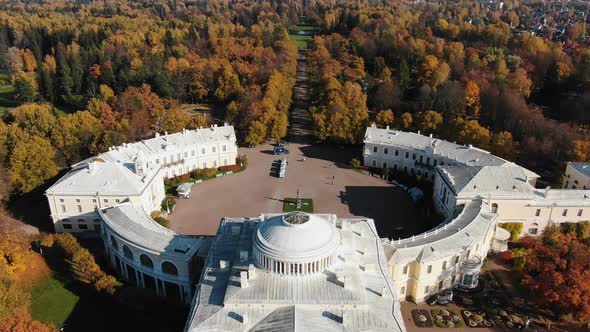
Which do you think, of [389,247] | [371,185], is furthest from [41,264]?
[371,185]

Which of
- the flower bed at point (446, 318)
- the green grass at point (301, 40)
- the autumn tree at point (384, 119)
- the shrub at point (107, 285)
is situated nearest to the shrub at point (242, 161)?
the autumn tree at point (384, 119)

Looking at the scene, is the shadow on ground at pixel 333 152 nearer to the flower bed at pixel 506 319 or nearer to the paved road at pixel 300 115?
the paved road at pixel 300 115

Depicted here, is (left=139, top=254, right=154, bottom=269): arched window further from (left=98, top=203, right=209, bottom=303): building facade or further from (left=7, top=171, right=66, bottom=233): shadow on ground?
(left=7, top=171, right=66, bottom=233): shadow on ground

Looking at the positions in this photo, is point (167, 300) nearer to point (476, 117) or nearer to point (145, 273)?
point (145, 273)

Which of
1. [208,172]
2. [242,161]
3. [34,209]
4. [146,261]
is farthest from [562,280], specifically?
[34,209]

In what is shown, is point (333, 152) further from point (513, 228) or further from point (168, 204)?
point (513, 228)

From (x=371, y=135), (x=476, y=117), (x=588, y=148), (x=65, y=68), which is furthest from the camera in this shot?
(x=65, y=68)
